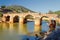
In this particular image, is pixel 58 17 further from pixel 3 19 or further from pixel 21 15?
pixel 3 19

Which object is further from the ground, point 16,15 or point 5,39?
point 16,15

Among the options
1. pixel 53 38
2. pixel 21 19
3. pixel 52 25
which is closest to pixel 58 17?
pixel 21 19

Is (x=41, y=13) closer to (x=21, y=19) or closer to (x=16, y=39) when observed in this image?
(x=21, y=19)

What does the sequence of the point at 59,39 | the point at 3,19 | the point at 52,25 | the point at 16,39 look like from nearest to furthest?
1. the point at 59,39
2. the point at 16,39
3. the point at 52,25
4. the point at 3,19

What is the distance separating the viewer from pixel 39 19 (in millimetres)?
65250

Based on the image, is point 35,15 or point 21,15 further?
point 21,15

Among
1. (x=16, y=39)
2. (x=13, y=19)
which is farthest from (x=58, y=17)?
(x=16, y=39)

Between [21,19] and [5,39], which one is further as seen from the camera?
[21,19]

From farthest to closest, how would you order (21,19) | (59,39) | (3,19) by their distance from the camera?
(3,19), (21,19), (59,39)

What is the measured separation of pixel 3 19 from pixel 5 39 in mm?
46288

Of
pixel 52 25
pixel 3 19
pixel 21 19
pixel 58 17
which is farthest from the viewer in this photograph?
pixel 3 19

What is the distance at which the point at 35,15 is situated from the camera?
6862 cm

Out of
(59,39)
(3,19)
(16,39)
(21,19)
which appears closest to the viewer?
(59,39)

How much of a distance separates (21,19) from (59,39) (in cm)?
5090
